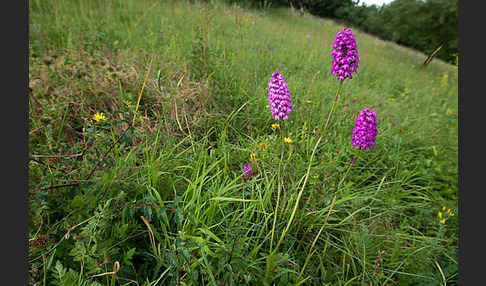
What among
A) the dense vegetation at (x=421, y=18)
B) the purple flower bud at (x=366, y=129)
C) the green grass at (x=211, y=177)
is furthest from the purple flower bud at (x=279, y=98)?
the dense vegetation at (x=421, y=18)

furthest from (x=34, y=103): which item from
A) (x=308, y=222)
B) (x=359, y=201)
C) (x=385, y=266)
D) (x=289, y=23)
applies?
(x=289, y=23)

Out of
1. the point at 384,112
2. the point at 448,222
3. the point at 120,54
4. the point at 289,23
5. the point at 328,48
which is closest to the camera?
the point at 448,222

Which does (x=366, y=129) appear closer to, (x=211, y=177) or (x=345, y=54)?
(x=345, y=54)

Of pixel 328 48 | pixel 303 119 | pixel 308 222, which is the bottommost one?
pixel 308 222

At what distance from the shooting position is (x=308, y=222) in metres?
1.21

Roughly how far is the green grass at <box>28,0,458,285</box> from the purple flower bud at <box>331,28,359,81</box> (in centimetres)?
47

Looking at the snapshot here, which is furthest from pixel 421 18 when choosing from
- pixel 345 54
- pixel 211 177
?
pixel 211 177

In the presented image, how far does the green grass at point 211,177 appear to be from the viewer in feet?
3.02

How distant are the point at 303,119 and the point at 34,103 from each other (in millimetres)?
2225

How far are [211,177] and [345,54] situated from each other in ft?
3.35

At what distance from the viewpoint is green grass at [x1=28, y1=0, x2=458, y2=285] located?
3.02 ft

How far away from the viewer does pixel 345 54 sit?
1170mm

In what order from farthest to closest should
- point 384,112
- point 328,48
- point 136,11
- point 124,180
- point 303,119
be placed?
1. point 328,48
2. point 136,11
3. point 384,112
4. point 303,119
5. point 124,180

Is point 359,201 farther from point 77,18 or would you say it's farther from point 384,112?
point 77,18
